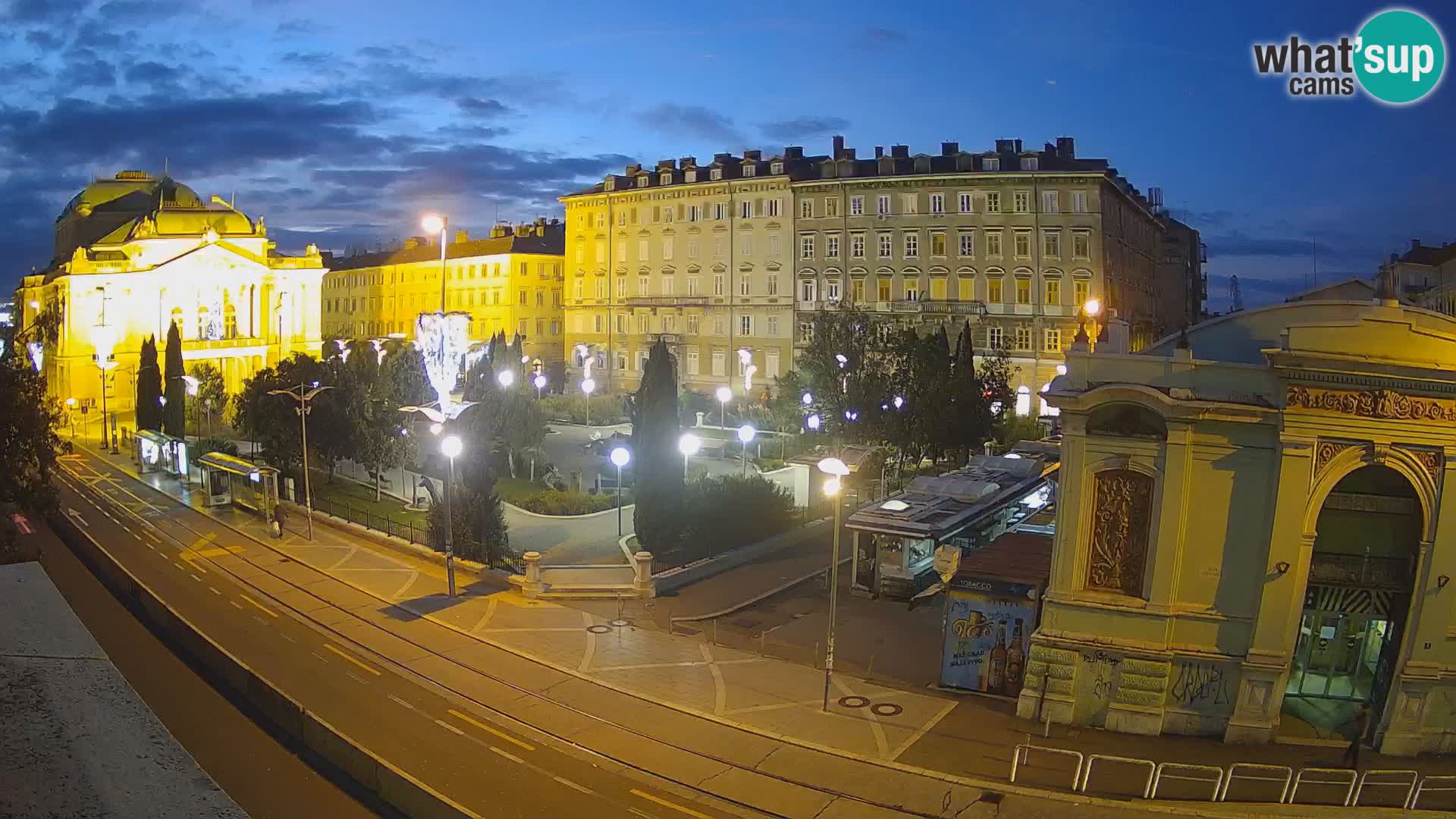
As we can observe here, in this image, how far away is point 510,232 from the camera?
3858 inches

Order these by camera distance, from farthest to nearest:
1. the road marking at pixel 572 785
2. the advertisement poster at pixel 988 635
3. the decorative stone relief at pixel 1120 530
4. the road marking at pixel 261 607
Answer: the road marking at pixel 261 607 → the advertisement poster at pixel 988 635 → the decorative stone relief at pixel 1120 530 → the road marking at pixel 572 785

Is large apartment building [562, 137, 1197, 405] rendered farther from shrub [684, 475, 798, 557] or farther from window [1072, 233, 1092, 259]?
shrub [684, 475, 798, 557]

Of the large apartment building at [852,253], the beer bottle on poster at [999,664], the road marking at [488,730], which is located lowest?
the road marking at [488,730]

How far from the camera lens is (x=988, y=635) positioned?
69.3 feet

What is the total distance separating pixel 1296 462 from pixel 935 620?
1051 centimetres

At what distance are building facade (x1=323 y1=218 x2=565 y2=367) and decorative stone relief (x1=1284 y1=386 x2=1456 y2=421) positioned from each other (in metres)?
70.1

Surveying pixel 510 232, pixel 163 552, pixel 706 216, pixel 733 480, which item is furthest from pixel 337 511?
pixel 510 232

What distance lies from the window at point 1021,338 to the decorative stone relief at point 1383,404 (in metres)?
46.3

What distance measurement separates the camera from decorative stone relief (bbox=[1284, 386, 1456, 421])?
17.7m

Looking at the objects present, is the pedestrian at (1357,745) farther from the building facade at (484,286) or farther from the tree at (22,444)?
the building facade at (484,286)

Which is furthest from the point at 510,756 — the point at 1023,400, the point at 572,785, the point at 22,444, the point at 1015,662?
the point at 1023,400

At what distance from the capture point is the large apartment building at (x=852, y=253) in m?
62.8

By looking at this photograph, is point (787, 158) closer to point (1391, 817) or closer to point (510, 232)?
point (510, 232)

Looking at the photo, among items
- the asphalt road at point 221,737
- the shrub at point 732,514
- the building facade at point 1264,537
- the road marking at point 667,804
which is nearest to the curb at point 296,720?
the asphalt road at point 221,737
